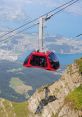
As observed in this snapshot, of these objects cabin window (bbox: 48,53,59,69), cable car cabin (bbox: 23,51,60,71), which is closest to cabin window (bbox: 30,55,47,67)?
cable car cabin (bbox: 23,51,60,71)

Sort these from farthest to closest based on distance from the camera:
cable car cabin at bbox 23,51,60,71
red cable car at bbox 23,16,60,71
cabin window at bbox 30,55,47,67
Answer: cabin window at bbox 30,55,47,67 < cable car cabin at bbox 23,51,60,71 < red cable car at bbox 23,16,60,71

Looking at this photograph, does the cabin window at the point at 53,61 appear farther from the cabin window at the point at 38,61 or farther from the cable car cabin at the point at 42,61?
the cabin window at the point at 38,61

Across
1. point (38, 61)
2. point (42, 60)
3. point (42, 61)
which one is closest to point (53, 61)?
point (42, 61)

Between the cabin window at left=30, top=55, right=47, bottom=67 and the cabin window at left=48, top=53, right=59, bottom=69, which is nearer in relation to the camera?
the cabin window at left=30, top=55, right=47, bottom=67

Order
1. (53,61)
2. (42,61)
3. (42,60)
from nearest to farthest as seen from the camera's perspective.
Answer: (42,60)
(42,61)
(53,61)

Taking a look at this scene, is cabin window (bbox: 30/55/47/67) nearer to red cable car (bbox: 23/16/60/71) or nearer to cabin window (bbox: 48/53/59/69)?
red cable car (bbox: 23/16/60/71)

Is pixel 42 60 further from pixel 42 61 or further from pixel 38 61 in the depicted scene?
pixel 38 61

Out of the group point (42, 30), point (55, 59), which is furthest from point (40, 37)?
point (55, 59)
